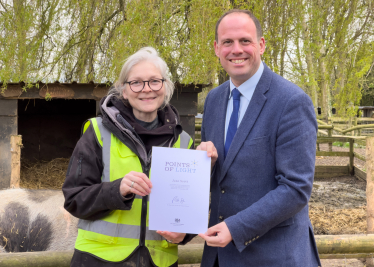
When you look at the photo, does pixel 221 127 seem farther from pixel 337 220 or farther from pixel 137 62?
pixel 337 220

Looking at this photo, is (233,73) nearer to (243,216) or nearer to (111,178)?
(243,216)

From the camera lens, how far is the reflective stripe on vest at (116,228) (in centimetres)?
163

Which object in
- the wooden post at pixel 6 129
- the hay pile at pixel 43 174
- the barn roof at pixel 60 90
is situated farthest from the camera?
the hay pile at pixel 43 174

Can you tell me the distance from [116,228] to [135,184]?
285 mm

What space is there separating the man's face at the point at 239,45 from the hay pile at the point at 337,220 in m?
4.53

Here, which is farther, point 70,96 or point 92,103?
point 92,103

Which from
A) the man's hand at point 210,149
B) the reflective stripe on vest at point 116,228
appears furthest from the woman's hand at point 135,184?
the man's hand at point 210,149

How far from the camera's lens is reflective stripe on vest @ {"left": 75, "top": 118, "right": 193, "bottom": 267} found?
1.63 m

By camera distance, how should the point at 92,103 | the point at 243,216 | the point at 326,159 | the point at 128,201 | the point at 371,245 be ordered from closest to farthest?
the point at 243,216 < the point at 128,201 < the point at 371,245 < the point at 92,103 < the point at 326,159

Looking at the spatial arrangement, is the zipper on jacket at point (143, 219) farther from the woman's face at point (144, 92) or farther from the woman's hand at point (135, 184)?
the woman's face at point (144, 92)

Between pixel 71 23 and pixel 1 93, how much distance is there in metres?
2.20

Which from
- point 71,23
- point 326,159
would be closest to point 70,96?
point 71,23

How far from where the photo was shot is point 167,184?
1575mm

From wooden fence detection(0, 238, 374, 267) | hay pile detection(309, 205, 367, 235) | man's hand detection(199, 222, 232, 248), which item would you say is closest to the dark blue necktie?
man's hand detection(199, 222, 232, 248)
